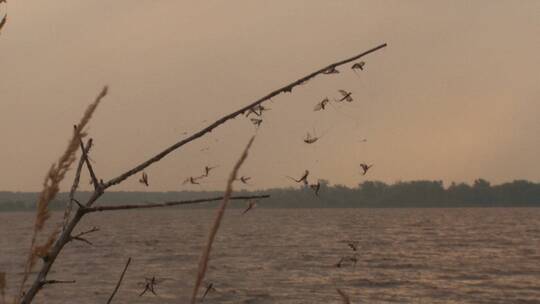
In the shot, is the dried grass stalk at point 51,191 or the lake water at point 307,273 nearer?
the dried grass stalk at point 51,191

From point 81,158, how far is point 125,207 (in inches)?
13.3

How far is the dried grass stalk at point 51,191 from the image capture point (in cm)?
128

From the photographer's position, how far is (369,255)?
6944 cm

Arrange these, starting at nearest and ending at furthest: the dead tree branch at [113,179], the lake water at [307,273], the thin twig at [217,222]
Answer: the thin twig at [217,222]
the dead tree branch at [113,179]
the lake water at [307,273]

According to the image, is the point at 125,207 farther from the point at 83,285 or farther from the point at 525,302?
the point at 83,285

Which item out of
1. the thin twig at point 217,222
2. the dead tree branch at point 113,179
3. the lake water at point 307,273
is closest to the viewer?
the thin twig at point 217,222

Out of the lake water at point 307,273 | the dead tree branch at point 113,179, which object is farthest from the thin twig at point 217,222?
the lake water at point 307,273

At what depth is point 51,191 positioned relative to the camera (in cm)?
130

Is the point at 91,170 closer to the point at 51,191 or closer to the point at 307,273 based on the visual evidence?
the point at 51,191

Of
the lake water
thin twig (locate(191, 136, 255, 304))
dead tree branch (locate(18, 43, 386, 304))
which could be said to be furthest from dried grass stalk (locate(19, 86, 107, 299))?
the lake water

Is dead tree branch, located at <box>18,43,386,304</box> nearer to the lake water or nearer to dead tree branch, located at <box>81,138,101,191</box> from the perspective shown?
dead tree branch, located at <box>81,138,101,191</box>

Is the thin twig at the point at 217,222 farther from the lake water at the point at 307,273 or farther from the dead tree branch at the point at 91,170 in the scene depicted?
the lake water at the point at 307,273

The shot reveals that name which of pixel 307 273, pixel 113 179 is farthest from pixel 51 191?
pixel 307 273

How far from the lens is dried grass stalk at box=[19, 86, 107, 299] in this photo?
1278 millimetres
